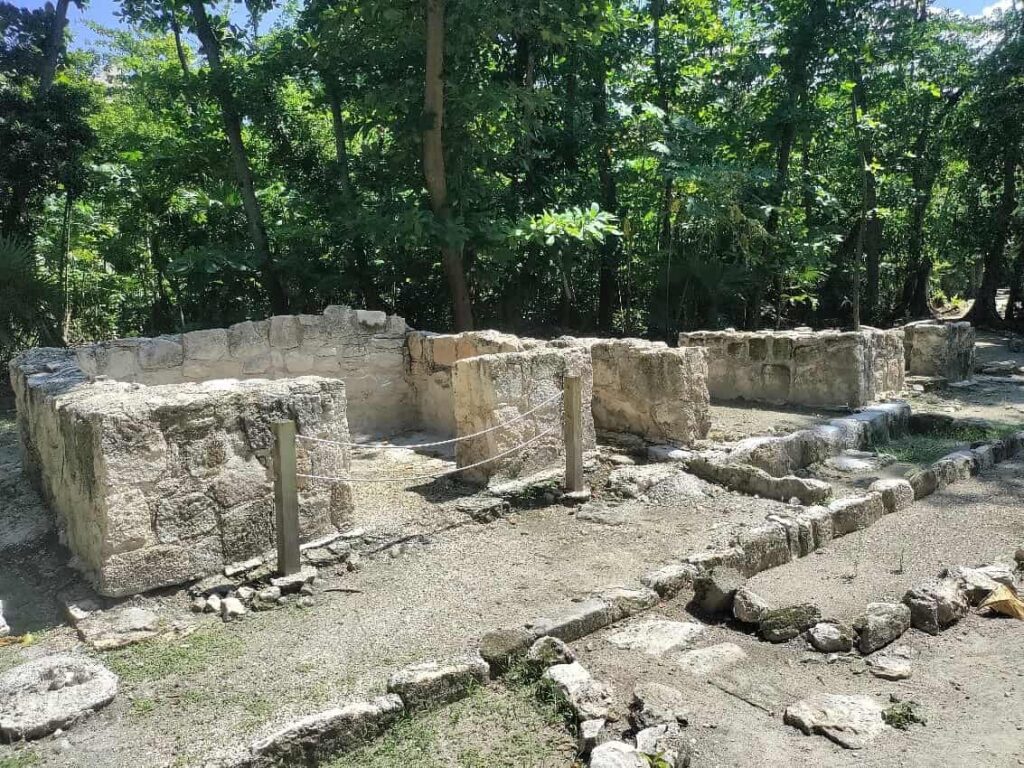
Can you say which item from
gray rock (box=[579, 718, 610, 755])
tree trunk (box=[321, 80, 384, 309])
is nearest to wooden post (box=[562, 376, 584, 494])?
gray rock (box=[579, 718, 610, 755])

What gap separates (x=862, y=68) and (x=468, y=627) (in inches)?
534

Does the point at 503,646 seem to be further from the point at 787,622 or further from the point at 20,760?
the point at 20,760

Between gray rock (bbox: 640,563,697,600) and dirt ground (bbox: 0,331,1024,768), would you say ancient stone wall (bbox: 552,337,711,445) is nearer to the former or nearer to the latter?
dirt ground (bbox: 0,331,1024,768)

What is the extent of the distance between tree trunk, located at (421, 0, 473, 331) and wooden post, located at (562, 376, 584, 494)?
163 inches

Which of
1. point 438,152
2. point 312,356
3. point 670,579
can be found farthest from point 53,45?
point 670,579

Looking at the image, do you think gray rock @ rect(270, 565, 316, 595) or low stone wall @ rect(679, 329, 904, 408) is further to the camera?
low stone wall @ rect(679, 329, 904, 408)

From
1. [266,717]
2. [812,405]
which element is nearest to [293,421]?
[266,717]

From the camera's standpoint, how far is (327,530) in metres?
4.79

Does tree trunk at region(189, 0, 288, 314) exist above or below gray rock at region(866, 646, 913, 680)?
above

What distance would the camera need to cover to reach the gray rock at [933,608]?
3779 millimetres

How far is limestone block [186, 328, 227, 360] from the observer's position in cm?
752

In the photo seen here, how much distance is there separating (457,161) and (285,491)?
21.5ft

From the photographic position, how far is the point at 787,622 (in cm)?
378

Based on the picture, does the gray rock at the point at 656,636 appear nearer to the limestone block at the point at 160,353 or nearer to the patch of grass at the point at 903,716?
the patch of grass at the point at 903,716
